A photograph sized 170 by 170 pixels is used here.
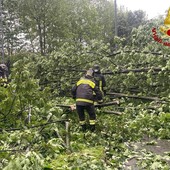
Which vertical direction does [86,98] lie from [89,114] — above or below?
above

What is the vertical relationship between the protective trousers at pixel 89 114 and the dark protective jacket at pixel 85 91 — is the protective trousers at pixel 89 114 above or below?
below

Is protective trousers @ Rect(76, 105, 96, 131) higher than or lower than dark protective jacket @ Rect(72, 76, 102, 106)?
lower

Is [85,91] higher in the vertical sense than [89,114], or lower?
higher

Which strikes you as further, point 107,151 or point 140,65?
point 140,65

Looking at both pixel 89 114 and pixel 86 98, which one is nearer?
pixel 86 98

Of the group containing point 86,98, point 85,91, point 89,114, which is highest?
point 85,91

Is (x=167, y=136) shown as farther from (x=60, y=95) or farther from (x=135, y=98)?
(x=60, y=95)

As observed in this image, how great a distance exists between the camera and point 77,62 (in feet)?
29.5

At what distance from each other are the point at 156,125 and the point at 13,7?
522 inches

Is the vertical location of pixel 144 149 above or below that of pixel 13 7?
below

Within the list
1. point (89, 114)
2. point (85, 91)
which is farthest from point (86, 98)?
point (89, 114)

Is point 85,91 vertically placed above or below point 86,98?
above

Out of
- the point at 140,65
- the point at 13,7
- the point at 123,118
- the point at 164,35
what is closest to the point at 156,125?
the point at 123,118

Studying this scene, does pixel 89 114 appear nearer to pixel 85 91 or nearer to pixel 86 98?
pixel 86 98
